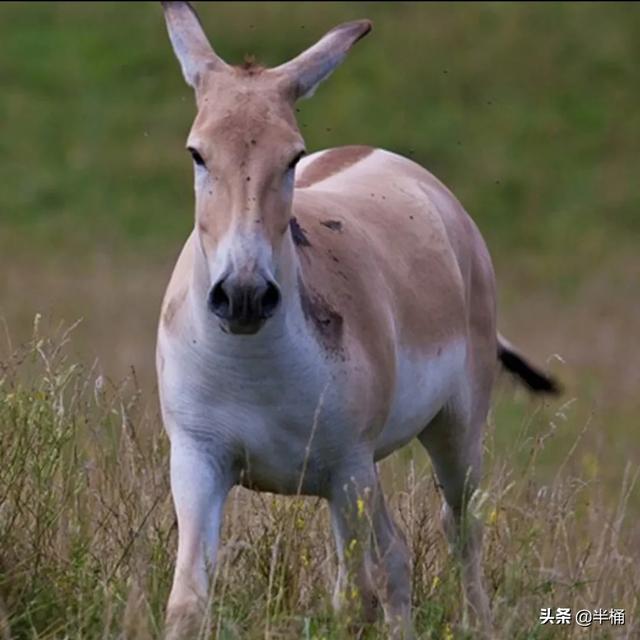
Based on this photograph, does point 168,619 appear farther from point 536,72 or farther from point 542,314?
point 536,72

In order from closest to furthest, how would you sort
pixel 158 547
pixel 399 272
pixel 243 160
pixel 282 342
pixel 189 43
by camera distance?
pixel 243 160, pixel 282 342, pixel 189 43, pixel 158 547, pixel 399 272

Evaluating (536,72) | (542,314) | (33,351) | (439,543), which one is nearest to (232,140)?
(33,351)

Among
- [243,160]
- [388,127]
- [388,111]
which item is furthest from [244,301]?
[388,111]

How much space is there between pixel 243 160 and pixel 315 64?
19.5 inches

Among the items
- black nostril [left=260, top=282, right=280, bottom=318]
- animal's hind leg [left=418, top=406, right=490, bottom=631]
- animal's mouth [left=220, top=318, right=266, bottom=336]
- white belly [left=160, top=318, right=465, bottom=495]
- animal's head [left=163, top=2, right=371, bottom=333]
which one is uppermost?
animal's head [left=163, top=2, right=371, bottom=333]

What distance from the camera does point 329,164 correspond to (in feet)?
23.9

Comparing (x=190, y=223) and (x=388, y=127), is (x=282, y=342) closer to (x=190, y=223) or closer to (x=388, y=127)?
(x=190, y=223)

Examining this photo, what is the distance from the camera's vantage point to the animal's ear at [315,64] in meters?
5.51


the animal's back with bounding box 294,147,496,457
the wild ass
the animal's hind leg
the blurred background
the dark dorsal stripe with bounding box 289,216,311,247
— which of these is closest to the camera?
the wild ass

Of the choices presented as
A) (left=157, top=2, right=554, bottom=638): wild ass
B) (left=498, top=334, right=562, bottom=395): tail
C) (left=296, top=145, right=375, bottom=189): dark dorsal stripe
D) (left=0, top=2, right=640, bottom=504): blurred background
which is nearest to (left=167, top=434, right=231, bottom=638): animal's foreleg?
(left=157, top=2, right=554, bottom=638): wild ass

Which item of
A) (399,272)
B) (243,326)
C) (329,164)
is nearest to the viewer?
(243,326)

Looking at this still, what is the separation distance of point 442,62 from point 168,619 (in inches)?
992

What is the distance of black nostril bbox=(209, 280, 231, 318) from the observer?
5.00m

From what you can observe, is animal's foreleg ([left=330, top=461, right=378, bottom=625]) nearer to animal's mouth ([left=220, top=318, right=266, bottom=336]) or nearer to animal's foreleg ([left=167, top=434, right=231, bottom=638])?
animal's foreleg ([left=167, top=434, right=231, bottom=638])
